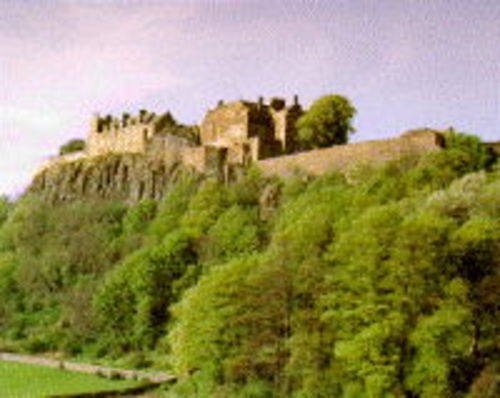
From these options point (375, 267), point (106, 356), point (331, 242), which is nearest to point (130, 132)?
point (106, 356)

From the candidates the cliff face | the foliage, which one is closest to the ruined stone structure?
the cliff face

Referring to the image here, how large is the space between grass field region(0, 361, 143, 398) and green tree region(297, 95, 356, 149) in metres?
35.7

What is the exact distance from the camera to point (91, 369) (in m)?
68.2

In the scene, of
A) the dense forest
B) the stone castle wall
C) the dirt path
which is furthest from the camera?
the stone castle wall

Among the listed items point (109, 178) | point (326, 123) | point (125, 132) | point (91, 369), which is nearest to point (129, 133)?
point (125, 132)

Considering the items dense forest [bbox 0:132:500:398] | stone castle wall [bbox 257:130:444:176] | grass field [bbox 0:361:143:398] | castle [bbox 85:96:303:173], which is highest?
castle [bbox 85:96:303:173]

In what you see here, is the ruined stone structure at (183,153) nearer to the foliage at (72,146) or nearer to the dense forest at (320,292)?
the dense forest at (320,292)

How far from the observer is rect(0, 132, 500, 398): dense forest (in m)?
44.6

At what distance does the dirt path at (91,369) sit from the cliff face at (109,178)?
26.0m

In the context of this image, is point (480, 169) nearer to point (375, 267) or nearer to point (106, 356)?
point (375, 267)

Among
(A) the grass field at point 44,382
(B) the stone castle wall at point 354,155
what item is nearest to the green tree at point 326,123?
(B) the stone castle wall at point 354,155

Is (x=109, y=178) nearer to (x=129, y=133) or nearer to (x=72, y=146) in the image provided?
(x=129, y=133)

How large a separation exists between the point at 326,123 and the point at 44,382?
1655 inches

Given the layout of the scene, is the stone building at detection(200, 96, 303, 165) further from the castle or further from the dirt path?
the dirt path
